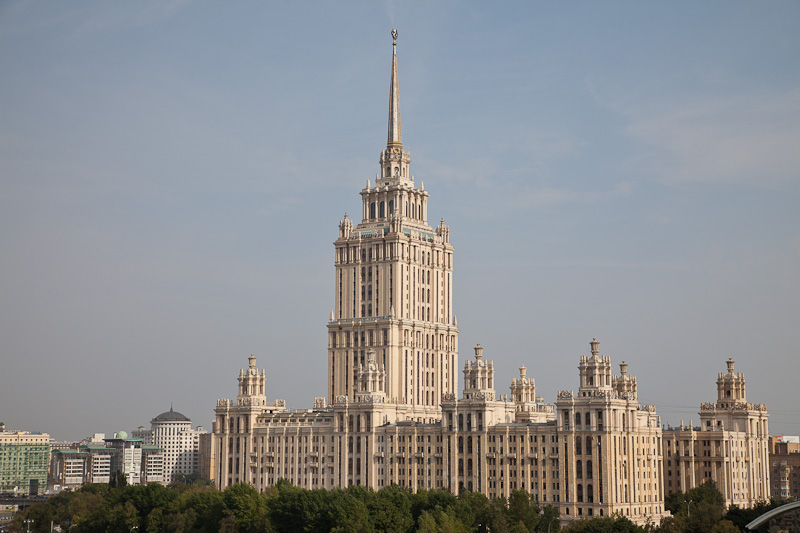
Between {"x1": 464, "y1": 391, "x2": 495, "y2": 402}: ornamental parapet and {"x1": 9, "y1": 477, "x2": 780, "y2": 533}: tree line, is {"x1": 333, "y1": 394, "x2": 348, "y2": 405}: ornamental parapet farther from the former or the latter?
{"x1": 464, "y1": 391, "x2": 495, "y2": 402}: ornamental parapet

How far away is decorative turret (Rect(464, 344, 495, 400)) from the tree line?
17215 mm

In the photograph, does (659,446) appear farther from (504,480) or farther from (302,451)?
(302,451)

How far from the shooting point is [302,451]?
19850 centimetres

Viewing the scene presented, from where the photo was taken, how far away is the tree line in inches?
5630

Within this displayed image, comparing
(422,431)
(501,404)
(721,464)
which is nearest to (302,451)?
(422,431)

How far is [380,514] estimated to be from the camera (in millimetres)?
149625

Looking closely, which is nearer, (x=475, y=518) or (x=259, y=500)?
(x=475, y=518)

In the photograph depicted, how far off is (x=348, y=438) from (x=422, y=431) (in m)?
13.9

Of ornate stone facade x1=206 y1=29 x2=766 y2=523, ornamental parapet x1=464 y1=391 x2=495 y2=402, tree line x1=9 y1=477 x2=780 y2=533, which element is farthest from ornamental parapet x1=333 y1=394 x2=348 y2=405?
ornamental parapet x1=464 y1=391 x2=495 y2=402

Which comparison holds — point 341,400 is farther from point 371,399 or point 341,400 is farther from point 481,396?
point 481,396

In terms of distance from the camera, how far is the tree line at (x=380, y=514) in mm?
143000

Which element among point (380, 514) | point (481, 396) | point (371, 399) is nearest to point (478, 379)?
point (481, 396)

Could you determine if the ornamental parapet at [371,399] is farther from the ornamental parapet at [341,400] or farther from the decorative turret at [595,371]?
the decorative turret at [595,371]

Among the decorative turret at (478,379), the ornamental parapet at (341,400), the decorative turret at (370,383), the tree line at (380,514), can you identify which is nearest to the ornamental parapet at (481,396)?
the decorative turret at (478,379)
